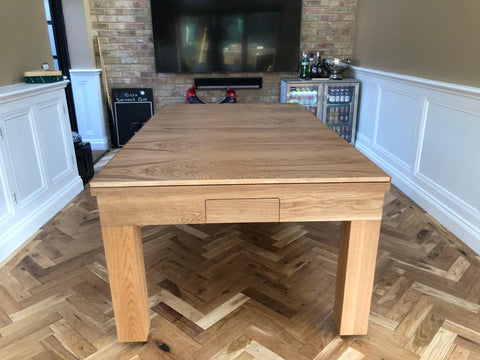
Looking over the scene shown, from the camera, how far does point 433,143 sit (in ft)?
9.52

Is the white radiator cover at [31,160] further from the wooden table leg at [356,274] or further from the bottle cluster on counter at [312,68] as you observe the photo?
the bottle cluster on counter at [312,68]

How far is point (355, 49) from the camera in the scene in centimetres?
456

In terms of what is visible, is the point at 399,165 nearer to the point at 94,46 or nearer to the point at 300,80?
the point at 300,80

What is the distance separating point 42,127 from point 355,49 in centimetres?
356

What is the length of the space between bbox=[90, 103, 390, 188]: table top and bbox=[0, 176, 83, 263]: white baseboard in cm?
116

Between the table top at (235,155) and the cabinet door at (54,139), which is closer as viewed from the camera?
the table top at (235,155)

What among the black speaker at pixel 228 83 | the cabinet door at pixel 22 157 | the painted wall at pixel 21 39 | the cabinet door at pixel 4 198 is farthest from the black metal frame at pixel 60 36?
the cabinet door at pixel 4 198

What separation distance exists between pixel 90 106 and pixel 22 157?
216cm

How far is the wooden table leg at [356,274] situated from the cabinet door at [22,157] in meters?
2.11

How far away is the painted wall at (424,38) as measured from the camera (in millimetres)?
2494

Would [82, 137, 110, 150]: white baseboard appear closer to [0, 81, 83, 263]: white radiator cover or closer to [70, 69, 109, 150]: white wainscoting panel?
[70, 69, 109, 150]: white wainscoting panel

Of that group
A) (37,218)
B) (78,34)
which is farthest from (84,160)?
(78,34)

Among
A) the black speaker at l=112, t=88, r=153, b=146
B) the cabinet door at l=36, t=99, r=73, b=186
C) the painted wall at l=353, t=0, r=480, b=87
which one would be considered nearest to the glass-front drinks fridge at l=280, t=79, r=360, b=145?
the painted wall at l=353, t=0, r=480, b=87

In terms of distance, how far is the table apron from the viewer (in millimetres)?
1372
